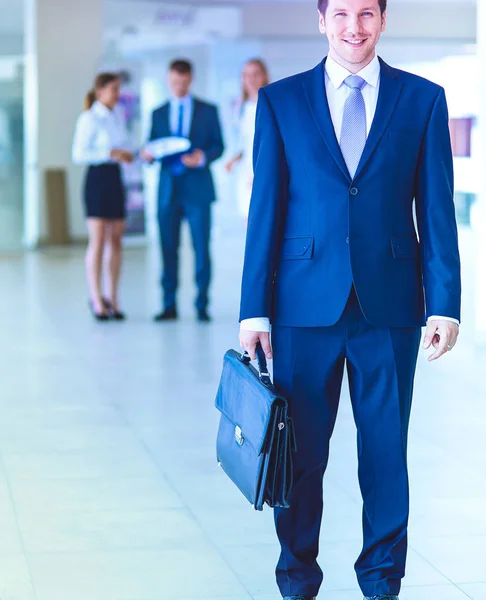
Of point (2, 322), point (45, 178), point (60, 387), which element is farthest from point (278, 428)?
point (45, 178)

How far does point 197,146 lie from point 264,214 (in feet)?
19.5

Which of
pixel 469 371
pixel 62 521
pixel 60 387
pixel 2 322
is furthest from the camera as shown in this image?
pixel 2 322

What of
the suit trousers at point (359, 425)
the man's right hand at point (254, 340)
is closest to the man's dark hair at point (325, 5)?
the suit trousers at point (359, 425)

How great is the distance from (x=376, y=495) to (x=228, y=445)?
41 centimetres

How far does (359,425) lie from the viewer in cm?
300

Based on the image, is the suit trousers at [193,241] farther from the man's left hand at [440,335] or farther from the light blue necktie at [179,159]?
the man's left hand at [440,335]

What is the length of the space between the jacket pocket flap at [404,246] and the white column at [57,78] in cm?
1238

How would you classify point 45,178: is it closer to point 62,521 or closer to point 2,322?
point 2,322

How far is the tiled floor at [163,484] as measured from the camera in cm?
345

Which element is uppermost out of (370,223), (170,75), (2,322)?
(170,75)

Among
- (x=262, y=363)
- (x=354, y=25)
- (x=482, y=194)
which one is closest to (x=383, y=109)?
(x=354, y=25)

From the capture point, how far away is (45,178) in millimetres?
14930

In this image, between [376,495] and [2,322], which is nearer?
[376,495]

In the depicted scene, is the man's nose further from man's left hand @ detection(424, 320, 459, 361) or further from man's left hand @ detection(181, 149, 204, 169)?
man's left hand @ detection(181, 149, 204, 169)
